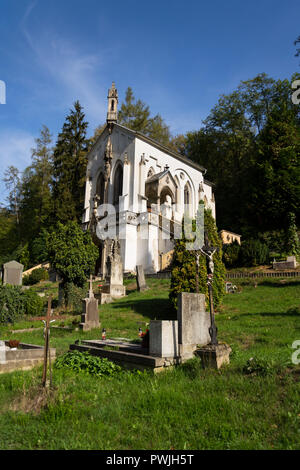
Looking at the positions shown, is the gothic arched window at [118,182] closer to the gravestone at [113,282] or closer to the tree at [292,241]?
the gravestone at [113,282]

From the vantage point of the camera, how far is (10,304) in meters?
15.3

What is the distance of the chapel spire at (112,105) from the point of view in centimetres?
3564

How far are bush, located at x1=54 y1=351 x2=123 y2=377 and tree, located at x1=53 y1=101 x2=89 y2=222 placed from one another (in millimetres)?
30516

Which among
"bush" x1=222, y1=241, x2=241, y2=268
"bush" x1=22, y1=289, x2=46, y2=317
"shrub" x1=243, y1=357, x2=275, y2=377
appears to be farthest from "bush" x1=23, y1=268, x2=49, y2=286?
"shrub" x1=243, y1=357, x2=275, y2=377

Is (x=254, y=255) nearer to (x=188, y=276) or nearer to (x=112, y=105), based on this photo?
(x=188, y=276)

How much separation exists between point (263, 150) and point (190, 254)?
A: 67.0 ft

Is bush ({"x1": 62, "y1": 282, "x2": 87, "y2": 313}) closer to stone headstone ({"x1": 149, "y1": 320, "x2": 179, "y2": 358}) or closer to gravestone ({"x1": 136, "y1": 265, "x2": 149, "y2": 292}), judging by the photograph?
gravestone ({"x1": 136, "y1": 265, "x2": 149, "y2": 292})

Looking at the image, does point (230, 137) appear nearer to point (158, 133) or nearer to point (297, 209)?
point (158, 133)

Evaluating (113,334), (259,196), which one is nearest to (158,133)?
(259,196)

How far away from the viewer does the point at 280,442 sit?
3.53 meters

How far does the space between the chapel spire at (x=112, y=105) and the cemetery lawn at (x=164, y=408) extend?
32.5 m

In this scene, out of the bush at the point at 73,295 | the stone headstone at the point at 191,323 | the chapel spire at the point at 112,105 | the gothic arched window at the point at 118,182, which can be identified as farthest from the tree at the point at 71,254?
the chapel spire at the point at 112,105

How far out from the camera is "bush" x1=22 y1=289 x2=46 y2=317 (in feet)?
55.3

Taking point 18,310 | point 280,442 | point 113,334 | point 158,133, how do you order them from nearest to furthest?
point 280,442
point 113,334
point 18,310
point 158,133
